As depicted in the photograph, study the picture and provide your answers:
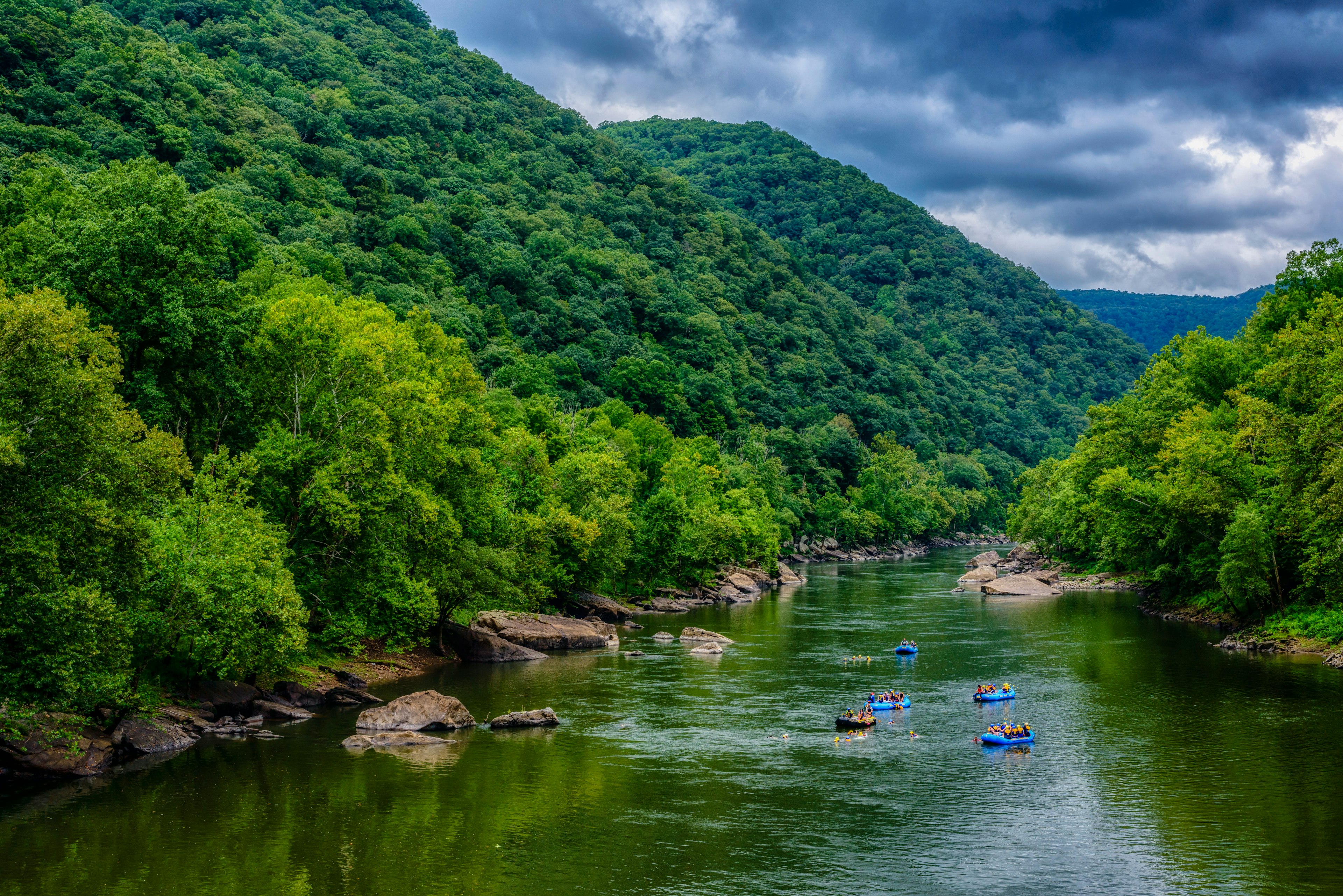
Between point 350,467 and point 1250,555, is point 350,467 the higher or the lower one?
the higher one

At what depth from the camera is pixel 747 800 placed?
33500 mm

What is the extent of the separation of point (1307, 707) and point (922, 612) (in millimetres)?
42196

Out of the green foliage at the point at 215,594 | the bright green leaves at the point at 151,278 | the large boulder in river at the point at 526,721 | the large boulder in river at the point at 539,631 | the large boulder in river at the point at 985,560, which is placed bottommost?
the large boulder in river at the point at 526,721

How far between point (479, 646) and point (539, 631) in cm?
627

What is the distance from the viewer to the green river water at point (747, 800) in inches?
1047

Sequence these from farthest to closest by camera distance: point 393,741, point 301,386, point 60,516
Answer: point 301,386 → point 393,741 → point 60,516

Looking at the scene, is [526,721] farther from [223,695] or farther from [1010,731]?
[1010,731]

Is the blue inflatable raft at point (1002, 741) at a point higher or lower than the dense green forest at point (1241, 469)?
lower

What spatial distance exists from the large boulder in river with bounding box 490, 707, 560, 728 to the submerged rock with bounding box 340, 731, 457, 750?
2.64 metres

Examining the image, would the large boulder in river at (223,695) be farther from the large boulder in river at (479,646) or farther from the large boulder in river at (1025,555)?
the large boulder in river at (1025,555)

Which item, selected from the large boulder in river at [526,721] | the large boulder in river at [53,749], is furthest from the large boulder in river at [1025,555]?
the large boulder in river at [53,749]

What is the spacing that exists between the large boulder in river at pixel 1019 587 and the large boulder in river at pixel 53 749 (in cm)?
8839

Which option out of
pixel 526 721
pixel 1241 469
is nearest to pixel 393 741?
pixel 526 721

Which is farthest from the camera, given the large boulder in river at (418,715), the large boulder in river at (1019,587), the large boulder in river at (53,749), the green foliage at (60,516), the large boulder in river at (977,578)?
the large boulder in river at (977,578)
